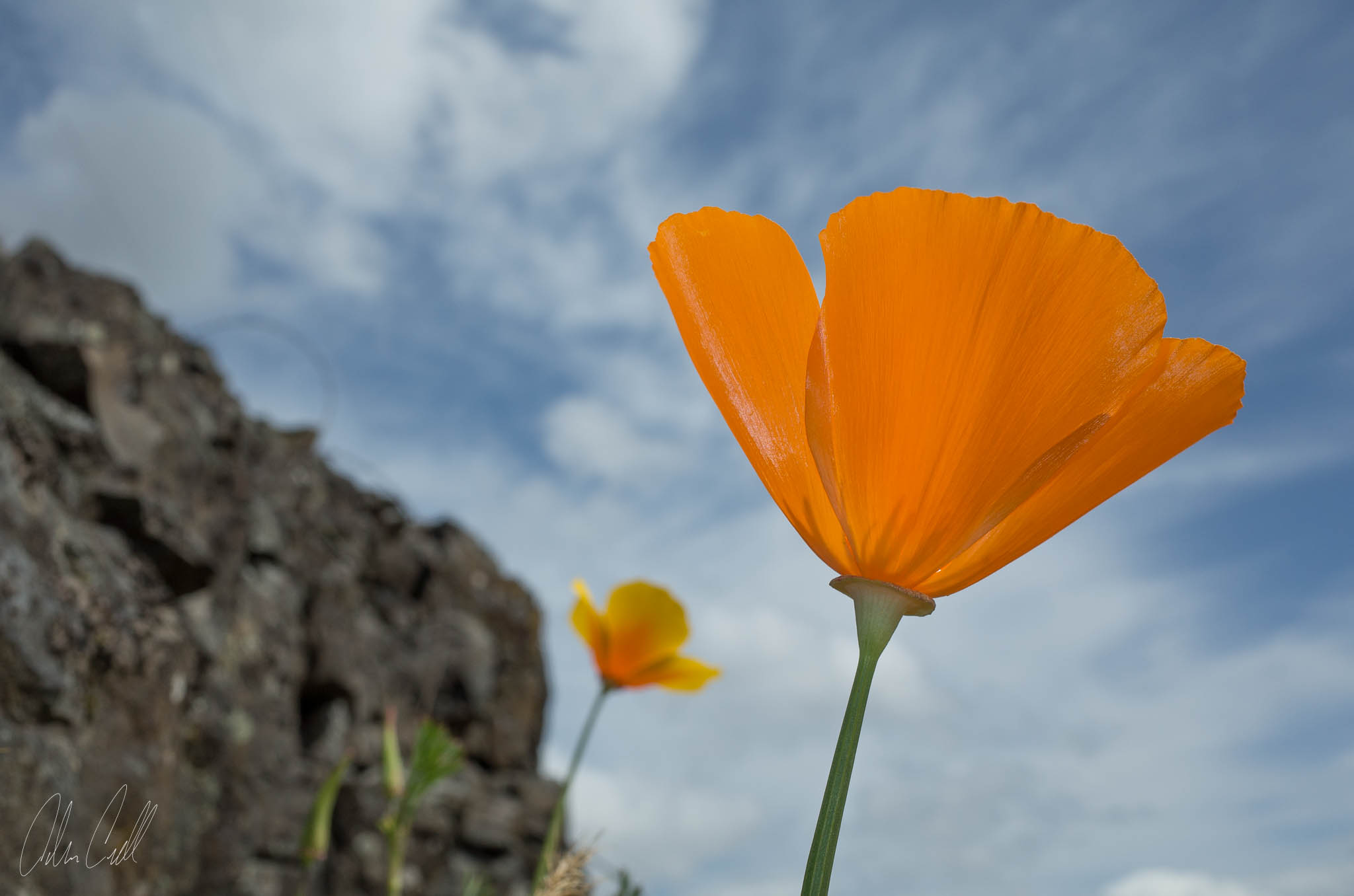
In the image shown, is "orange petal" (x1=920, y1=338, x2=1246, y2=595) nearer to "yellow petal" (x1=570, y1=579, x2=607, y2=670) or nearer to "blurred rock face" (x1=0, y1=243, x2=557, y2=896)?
"yellow petal" (x1=570, y1=579, x2=607, y2=670)

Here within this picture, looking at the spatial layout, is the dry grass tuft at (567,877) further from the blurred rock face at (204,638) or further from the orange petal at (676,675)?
the blurred rock face at (204,638)

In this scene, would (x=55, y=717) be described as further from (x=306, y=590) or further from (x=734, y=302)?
(x=306, y=590)

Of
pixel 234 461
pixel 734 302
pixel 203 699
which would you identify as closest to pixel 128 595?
pixel 203 699

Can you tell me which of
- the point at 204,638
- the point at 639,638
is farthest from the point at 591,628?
the point at 204,638
